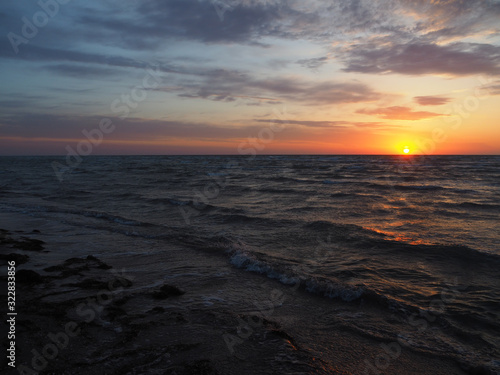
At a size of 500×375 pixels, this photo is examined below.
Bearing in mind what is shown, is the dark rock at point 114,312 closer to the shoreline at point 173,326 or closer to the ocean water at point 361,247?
the shoreline at point 173,326

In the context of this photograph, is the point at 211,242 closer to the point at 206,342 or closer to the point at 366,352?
the point at 206,342

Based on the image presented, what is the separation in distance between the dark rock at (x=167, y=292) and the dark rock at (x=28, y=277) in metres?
2.62

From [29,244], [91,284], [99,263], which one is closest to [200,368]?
[91,284]

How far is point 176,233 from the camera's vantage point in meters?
11.8

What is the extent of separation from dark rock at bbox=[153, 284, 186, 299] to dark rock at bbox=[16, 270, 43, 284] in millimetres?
2620

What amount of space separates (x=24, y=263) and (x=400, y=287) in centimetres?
897

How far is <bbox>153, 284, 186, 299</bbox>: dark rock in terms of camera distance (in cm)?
621

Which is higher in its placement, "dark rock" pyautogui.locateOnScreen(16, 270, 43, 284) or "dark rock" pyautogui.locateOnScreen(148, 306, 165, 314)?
"dark rock" pyautogui.locateOnScreen(16, 270, 43, 284)

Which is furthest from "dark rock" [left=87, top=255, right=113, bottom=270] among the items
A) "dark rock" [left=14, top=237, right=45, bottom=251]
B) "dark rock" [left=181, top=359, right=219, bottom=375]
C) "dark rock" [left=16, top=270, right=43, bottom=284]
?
"dark rock" [left=181, top=359, right=219, bottom=375]

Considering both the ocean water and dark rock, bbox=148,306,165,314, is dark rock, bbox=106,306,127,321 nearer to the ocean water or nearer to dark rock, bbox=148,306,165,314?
dark rock, bbox=148,306,165,314

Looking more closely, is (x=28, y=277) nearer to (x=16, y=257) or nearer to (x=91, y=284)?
(x=91, y=284)

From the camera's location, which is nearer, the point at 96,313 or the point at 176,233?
the point at 96,313

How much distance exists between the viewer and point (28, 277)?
6.61m

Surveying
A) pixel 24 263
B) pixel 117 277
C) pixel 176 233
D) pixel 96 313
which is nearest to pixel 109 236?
pixel 176 233
